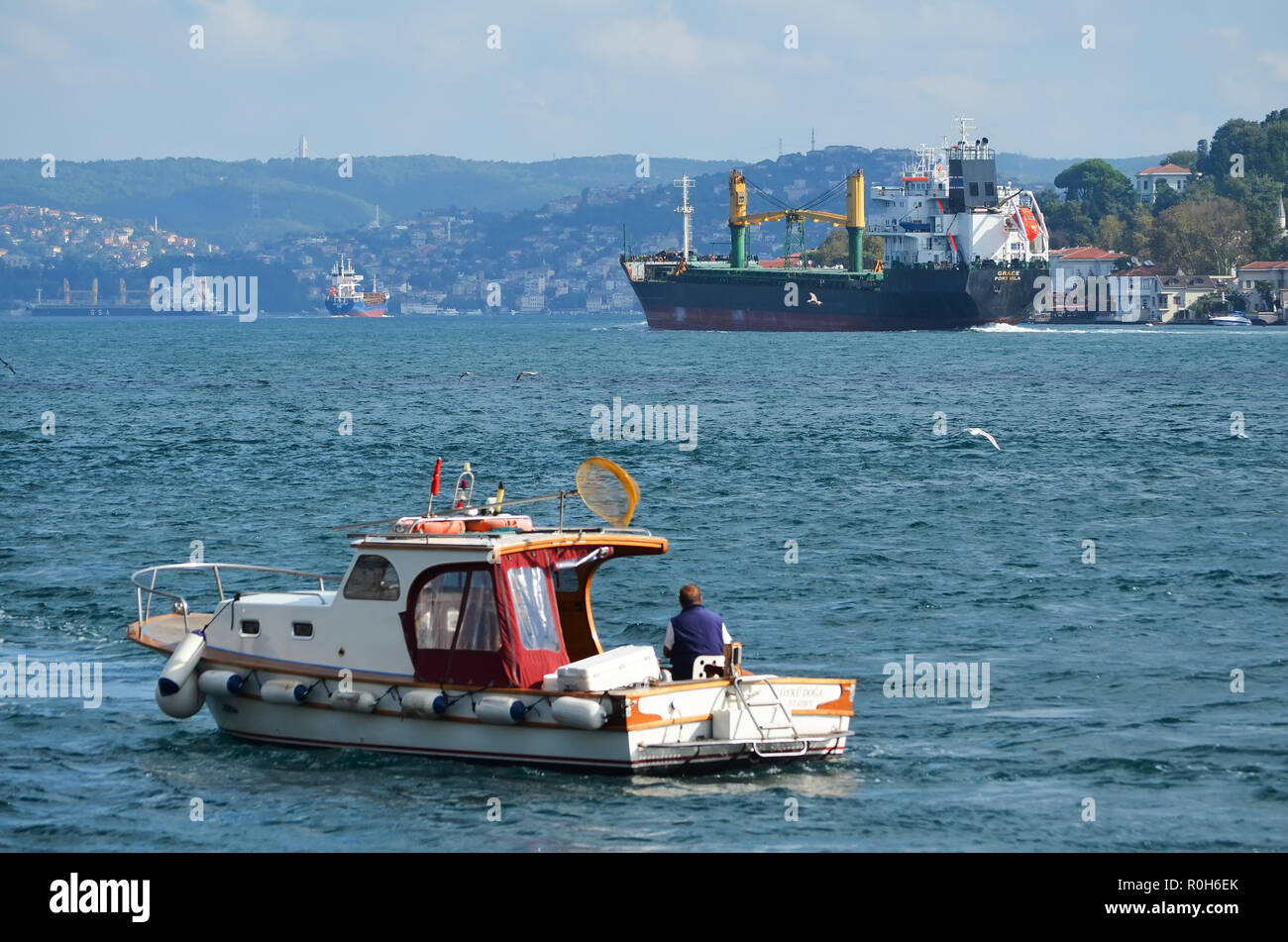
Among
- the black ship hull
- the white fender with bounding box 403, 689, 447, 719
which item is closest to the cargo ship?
the black ship hull

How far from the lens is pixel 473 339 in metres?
187

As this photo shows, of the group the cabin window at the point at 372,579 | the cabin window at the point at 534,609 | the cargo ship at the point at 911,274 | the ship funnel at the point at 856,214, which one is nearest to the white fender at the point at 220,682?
the cabin window at the point at 372,579

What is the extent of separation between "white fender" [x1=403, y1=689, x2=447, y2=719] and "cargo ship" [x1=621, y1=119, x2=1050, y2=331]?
446 feet

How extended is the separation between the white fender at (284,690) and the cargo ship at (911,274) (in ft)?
445

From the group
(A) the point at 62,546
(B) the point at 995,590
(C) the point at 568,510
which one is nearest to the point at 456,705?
(B) the point at 995,590

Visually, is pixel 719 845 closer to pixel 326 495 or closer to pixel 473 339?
pixel 326 495

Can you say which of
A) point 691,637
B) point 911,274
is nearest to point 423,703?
point 691,637

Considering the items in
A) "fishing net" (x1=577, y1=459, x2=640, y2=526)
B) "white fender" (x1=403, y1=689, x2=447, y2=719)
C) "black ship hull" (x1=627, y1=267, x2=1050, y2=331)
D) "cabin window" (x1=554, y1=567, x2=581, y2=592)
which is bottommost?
"white fender" (x1=403, y1=689, x2=447, y2=719)

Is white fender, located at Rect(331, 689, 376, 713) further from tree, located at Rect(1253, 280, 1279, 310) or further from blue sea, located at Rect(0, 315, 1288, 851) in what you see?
tree, located at Rect(1253, 280, 1279, 310)

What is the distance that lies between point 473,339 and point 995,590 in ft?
532

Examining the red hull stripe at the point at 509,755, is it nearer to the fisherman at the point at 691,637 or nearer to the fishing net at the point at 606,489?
the fisherman at the point at 691,637

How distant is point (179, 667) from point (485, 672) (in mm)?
3476

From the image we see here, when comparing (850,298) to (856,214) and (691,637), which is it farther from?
(691,637)

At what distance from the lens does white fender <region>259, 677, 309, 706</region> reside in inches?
693
